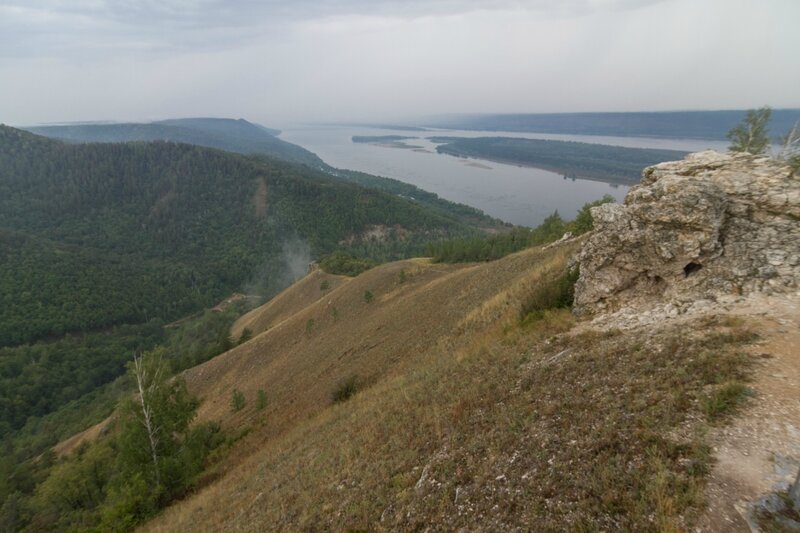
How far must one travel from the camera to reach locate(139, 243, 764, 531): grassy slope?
6.45 m

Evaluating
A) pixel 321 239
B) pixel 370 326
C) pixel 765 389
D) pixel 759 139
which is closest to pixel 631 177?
pixel 321 239

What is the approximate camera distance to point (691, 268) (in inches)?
484

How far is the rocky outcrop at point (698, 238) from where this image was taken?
10.8m

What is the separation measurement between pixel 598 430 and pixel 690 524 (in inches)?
93.7

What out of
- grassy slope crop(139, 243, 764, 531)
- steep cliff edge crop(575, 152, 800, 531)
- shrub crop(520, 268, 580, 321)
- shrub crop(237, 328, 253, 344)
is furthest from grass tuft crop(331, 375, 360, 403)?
shrub crop(237, 328, 253, 344)

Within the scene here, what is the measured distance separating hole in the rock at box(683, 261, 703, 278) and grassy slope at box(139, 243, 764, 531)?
3.04 meters

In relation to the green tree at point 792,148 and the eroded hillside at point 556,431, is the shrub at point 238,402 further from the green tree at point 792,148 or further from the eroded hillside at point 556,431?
the green tree at point 792,148

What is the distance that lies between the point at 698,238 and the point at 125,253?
674 ft

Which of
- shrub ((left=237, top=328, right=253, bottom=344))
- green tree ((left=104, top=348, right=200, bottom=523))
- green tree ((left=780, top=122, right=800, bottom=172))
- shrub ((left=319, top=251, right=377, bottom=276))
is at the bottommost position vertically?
shrub ((left=237, top=328, right=253, bottom=344))

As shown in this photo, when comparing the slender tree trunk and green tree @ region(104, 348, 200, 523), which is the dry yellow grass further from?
the slender tree trunk

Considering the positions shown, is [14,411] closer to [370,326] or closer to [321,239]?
[370,326]

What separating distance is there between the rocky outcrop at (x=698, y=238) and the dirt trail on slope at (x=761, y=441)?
9.84 ft

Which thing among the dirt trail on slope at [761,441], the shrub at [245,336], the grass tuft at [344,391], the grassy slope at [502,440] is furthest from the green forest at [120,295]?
the dirt trail on slope at [761,441]

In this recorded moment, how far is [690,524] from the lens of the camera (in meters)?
5.23
